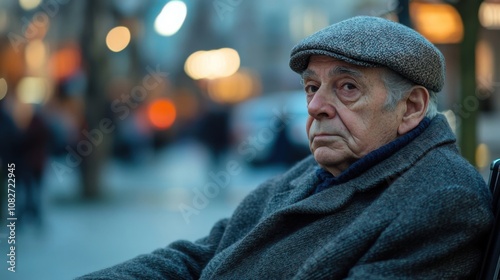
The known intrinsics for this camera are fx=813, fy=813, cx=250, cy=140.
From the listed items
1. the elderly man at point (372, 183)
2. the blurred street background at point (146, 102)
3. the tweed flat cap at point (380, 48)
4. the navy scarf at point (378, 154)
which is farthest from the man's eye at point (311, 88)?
the blurred street background at point (146, 102)

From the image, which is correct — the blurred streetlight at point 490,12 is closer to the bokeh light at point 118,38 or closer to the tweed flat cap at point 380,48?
the tweed flat cap at point 380,48

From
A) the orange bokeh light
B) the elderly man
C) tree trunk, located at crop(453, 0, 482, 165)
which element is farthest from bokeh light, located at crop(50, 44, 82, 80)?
the elderly man

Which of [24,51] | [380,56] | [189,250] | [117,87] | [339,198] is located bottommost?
[117,87]

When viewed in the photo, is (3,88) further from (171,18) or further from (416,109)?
(416,109)

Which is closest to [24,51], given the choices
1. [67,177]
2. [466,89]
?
[67,177]

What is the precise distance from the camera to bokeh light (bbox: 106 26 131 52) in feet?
40.5

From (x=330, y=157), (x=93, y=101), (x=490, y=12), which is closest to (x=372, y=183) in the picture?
(x=330, y=157)

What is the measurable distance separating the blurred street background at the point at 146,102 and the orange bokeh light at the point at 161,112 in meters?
0.03

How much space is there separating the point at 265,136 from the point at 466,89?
9.37 meters

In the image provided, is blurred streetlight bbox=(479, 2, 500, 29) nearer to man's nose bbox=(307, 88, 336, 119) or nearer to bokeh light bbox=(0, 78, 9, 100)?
man's nose bbox=(307, 88, 336, 119)

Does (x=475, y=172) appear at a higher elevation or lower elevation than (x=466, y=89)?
higher

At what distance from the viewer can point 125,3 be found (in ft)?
39.7

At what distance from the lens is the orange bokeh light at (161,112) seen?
46.3ft

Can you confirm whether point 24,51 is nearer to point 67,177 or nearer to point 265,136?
point 67,177
